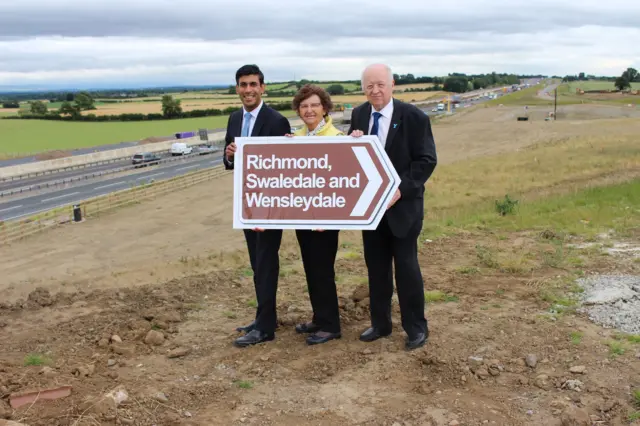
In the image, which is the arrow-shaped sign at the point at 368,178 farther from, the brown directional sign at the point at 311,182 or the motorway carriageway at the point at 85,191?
the motorway carriageway at the point at 85,191

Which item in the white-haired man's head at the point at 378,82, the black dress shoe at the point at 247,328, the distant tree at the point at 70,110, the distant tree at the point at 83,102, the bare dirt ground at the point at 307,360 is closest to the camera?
the bare dirt ground at the point at 307,360

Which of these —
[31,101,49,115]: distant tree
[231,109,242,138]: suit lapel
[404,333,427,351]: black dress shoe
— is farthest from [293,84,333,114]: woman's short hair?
[31,101,49,115]: distant tree

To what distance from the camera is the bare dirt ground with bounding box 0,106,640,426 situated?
4.24 meters

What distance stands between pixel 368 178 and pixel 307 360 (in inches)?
65.3

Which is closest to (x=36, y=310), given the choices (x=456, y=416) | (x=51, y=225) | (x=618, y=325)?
(x=456, y=416)

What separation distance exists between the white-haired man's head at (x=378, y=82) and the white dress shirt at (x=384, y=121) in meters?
0.07

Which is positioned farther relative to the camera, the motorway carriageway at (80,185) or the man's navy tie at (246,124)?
the motorway carriageway at (80,185)

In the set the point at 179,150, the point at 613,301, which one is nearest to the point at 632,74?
the point at 179,150

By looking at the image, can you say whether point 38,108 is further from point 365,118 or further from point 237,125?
point 365,118

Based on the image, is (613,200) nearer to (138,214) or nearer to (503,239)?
(503,239)

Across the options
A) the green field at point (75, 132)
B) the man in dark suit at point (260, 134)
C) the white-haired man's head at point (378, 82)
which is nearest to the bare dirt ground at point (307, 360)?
the man in dark suit at point (260, 134)

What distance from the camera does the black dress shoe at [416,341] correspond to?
5230 millimetres

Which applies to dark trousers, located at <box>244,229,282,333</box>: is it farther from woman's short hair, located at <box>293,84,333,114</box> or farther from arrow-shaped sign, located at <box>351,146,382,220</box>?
woman's short hair, located at <box>293,84,333,114</box>

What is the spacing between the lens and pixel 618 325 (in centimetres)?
581
